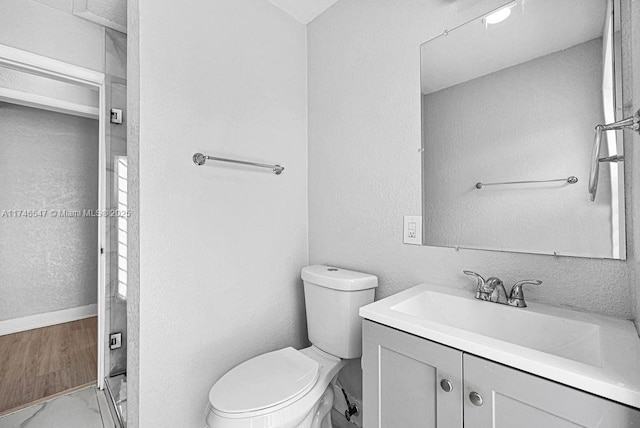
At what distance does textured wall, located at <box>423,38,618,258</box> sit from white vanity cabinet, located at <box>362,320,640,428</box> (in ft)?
1.64

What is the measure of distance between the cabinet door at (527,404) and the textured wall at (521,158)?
1.63 ft

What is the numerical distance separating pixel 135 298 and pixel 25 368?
1859 millimetres

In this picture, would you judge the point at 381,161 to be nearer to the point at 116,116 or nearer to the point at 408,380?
the point at 408,380

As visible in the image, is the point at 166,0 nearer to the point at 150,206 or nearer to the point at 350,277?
the point at 150,206

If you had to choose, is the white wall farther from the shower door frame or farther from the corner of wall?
the shower door frame

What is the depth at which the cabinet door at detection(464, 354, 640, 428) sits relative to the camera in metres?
0.54

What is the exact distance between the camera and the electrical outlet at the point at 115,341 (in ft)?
6.30

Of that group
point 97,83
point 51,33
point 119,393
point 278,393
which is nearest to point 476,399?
point 278,393

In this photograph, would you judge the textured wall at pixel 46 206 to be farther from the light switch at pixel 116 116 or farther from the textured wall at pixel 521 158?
the textured wall at pixel 521 158

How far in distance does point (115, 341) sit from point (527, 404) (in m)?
2.28

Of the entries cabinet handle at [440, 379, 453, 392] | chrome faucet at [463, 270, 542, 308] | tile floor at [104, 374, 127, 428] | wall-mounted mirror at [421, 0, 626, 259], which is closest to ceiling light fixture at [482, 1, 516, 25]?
wall-mounted mirror at [421, 0, 626, 259]

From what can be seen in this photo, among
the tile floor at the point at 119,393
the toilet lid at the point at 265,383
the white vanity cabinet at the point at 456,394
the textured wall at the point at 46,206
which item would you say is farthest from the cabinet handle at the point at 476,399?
the textured wall at the point at 46,206

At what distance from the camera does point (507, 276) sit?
1.04m

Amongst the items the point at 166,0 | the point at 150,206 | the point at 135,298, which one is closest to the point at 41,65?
the point at 166,0
